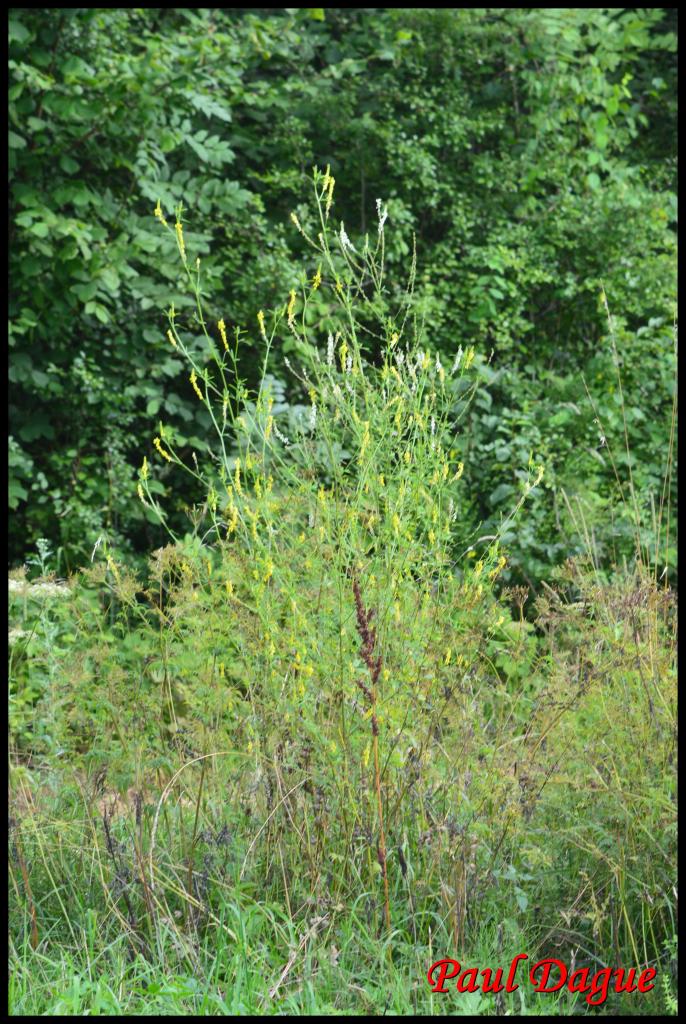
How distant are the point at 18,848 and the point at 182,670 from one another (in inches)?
24.9

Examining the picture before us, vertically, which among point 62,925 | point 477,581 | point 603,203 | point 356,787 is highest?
point 603,203

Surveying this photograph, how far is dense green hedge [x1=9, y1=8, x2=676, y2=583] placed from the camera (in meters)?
5.48

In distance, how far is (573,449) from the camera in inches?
222

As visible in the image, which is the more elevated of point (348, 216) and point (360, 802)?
point (348, 216)

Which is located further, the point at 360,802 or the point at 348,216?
the point at 348,216

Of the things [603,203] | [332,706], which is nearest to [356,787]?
[332,706]

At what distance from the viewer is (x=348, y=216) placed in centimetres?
676

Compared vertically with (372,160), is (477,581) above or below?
below

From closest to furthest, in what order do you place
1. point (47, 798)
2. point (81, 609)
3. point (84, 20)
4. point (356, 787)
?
point (356, 787), point (47, 798), point (81, 609), point (84, 20)

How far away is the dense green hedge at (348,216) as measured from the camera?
5477 mm

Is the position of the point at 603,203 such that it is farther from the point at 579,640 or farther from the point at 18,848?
the point at 18,848

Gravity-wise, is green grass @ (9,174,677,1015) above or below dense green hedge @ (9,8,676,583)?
below

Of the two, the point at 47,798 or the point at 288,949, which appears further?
the point at 47,798

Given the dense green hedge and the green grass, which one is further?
the dense green hedge
